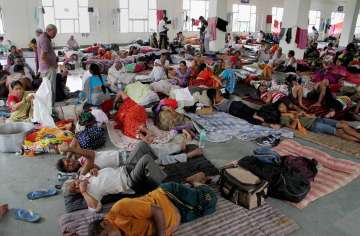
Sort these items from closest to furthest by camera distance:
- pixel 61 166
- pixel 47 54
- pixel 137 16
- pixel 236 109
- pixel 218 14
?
pixel 61 166 → pixel 47 54 → pixel 236 109 → pixel 218 14 → pixel 137 16

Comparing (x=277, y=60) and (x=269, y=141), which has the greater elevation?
(x=277, y=60)

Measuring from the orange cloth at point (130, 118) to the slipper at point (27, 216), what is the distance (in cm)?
196

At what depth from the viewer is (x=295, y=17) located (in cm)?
1106

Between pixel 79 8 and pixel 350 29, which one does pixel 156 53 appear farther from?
pixel 350 29

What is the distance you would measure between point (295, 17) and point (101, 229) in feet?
35.3

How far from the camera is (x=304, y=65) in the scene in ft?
32.9

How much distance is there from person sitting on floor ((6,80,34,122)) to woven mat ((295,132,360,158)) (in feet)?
13.5

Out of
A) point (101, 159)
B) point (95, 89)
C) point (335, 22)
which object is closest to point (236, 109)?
point (95, 89)

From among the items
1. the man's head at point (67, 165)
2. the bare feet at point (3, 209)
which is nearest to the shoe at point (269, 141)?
the man's head at point (67, 165)

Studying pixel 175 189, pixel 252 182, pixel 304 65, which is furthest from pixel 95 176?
pixel 304 65

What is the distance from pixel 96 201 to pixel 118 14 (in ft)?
50.6

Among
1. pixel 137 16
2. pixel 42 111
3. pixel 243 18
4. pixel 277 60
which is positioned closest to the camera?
pixel 42 111

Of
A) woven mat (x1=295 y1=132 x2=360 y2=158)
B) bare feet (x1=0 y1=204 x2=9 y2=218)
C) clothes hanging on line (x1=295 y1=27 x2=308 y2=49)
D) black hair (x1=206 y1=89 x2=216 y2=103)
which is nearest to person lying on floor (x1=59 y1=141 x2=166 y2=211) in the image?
bare feet (x1=0 y1=204 x2=9 y2=218)

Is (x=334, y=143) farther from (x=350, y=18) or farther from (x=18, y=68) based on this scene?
(x=350, y=18)
